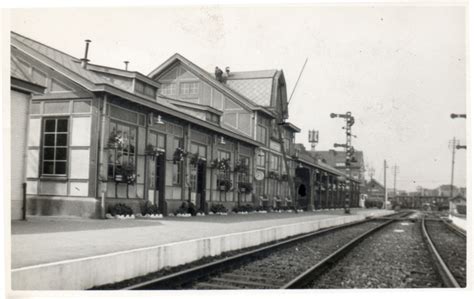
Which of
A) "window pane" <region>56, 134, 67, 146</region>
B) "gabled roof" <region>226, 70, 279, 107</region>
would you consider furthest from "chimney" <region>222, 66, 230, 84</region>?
"window pane" <region>56, 134, 67, 146</region>

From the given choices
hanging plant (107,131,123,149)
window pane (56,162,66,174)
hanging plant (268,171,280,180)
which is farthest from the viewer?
hanging plant (268,171,280,180)

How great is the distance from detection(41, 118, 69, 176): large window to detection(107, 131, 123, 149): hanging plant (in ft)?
4.18

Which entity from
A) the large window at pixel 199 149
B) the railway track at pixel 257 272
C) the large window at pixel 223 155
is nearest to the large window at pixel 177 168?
the large window at pixel 199 149

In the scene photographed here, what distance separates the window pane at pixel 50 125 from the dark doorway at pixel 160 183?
14.5 feet

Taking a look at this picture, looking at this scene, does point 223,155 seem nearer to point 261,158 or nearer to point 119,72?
point 261,158

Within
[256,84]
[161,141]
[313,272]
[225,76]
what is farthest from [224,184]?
[313,272]

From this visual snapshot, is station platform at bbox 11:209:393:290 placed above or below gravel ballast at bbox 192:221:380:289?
above

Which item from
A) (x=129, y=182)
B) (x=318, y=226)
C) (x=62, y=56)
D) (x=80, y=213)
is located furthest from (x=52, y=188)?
(x=318, y=226)

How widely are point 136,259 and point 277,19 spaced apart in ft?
15.8

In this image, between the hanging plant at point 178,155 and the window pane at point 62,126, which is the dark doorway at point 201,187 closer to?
the hanging plant at point 178,155

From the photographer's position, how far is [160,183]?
1847 cm

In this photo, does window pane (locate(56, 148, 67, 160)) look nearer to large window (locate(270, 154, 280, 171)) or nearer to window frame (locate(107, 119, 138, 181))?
window frame (locate(107, 119, 138, 181))

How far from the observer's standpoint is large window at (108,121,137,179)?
50.0ft

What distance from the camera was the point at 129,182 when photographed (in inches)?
629
